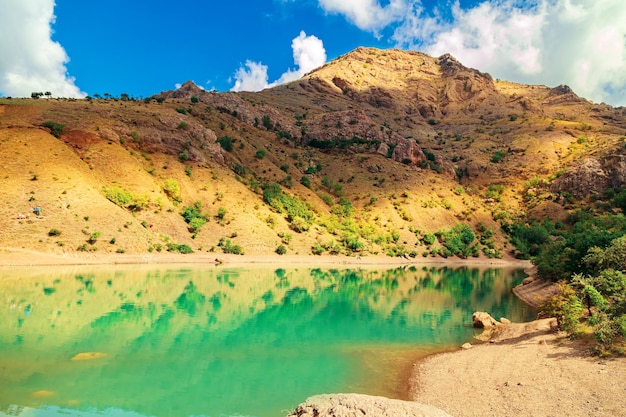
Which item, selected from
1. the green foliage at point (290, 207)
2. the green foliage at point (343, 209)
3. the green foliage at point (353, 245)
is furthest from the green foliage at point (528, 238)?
the green foliage at point (290, 207)

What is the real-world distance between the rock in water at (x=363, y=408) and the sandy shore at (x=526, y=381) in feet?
14.3

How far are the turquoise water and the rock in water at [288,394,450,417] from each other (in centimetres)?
373

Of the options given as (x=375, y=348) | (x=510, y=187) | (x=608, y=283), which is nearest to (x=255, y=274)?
(x=375, y=348)

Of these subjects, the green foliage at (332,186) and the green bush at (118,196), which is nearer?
the green bush at (118,196)

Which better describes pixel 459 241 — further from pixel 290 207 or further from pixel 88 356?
pixel 88 356

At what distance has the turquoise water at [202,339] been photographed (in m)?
12.4

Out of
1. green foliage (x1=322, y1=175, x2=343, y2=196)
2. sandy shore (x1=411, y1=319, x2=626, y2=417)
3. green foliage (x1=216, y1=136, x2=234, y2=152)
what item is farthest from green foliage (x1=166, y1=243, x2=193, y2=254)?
sandy shore (x1=411, y1=319, x2=626, y2=417)

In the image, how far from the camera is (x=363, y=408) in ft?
26.2

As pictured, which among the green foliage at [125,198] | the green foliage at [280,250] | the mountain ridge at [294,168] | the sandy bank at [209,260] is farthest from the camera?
the green foliage at [280,250]

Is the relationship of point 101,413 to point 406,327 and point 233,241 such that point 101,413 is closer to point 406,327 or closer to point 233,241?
point 406,327

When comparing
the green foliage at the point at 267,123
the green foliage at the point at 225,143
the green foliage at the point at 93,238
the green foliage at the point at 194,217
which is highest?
the green foliage at the point at 267,123

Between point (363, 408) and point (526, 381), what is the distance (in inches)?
306

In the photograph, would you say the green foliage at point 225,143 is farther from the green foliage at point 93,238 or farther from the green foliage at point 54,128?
the green foliage at point 93,238

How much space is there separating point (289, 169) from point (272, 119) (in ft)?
85.0
